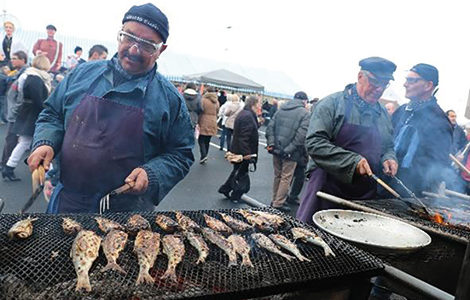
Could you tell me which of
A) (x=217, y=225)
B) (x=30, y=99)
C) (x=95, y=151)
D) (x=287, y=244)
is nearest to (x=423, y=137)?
(x=287, y=244)

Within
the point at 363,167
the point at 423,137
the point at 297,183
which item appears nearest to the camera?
the point at 363,167

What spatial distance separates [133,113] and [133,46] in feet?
1.70

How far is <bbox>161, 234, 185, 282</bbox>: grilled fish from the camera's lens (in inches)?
59.4

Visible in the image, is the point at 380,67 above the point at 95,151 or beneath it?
above

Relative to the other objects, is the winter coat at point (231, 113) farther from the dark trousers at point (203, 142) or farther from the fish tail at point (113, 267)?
the fish tail at point (113, 267)

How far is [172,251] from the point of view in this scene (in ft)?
5.63

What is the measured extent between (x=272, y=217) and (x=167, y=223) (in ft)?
2.50

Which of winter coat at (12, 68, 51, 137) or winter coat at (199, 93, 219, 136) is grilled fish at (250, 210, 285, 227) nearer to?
winter coat at (12, 68, 51, 137)

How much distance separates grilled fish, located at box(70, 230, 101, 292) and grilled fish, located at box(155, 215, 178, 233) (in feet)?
1.35

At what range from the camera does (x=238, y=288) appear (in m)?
1.47

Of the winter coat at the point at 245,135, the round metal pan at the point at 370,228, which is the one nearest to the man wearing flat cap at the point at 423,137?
the round metal pan at the point at 370,228

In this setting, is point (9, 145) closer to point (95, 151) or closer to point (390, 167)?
point (95, 151)

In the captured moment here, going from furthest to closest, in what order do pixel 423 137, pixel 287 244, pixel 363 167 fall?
1. pixel 423 137
2. pixel 363 167
3. pixel 287 244

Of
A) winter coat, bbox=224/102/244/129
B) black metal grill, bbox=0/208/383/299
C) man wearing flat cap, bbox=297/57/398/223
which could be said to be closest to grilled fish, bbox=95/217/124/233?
black metal grill, bbox=0/208/383/299
